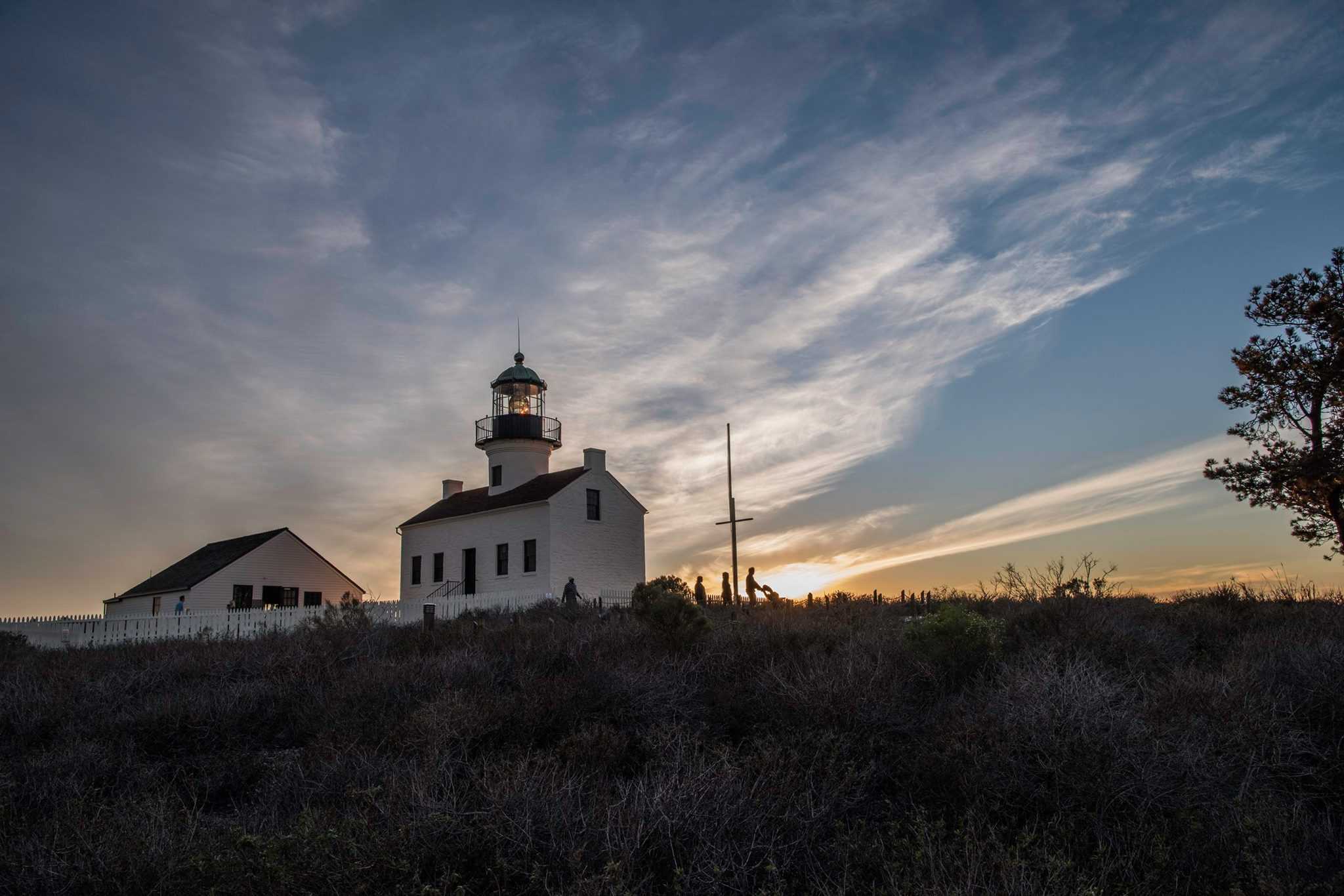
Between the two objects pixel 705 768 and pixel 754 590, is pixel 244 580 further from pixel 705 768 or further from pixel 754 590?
pixel 705 768

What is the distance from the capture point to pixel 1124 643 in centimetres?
1073

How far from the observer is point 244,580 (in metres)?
37.3

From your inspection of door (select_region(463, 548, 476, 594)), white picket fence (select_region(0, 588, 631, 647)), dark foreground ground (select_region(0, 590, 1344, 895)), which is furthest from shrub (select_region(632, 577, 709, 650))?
door (select_region(463, 548, 476, 594))

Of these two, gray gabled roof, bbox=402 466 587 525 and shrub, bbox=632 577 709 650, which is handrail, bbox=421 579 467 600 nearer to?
gray gabled roof, bbox=402 466 587 525

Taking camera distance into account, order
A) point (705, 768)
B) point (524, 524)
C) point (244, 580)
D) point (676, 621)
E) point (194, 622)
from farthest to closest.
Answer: point (244, 580) < point (524, 524) < point (194, 622) < point (676, 621) < point (705, 768)

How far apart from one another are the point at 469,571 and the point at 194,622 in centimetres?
1219

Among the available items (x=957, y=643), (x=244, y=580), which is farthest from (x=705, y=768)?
(x=244, y=580)

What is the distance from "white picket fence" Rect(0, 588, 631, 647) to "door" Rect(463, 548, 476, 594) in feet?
20.8

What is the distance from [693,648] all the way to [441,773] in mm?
5528

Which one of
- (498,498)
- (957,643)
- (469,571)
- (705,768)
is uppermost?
(498,498)

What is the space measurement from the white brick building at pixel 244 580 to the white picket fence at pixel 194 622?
981cm

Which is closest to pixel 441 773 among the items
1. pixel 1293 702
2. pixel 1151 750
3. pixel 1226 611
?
pixel 1151 750

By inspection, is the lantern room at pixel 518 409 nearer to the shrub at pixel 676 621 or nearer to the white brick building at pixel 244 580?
the white brick building at pixel 244 580

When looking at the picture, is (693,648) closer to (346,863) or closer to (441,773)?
(441,773)
